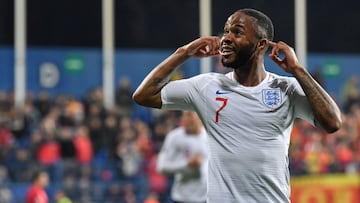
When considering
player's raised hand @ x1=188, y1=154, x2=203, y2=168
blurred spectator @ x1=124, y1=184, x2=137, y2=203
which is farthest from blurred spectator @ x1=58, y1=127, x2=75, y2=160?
player's raised hand @ x1=188, y1=154, x2=203, y2=168

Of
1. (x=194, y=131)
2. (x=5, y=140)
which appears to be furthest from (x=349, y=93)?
(x=194, y=131)

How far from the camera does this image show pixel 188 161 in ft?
33.7

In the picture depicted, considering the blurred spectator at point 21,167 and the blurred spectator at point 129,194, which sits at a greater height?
the blurred spectator at point 21,167

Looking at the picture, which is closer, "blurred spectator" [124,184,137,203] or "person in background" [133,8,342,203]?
"person in background" [133,8,342,203]

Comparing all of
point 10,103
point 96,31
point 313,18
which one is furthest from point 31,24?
point 313,18

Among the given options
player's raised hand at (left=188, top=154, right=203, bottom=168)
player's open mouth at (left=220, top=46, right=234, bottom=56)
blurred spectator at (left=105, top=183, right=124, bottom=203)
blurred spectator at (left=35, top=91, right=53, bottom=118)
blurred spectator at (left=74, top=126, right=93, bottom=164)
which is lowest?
blurred spectator at (left=105, top=183, right=124, bottom=203)

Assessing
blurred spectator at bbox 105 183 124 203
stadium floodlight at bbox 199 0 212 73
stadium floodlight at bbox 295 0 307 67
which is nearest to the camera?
blurred spectator at bbox 105 183 124 203

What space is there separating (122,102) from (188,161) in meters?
8.79

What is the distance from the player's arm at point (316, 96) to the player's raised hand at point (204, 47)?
0.29 metres

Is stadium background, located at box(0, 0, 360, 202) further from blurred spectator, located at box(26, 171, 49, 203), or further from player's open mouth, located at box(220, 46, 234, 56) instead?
player's open mouth, located at box(220, 46, 234, 56)

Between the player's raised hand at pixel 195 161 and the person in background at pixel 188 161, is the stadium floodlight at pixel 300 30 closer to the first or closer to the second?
the person in background at pixel 188 161

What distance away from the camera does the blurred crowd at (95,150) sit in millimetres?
15578

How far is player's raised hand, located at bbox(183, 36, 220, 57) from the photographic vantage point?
543 cm

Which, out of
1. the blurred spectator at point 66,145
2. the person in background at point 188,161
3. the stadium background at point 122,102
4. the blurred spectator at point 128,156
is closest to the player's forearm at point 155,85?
the person in background at point 188,161
